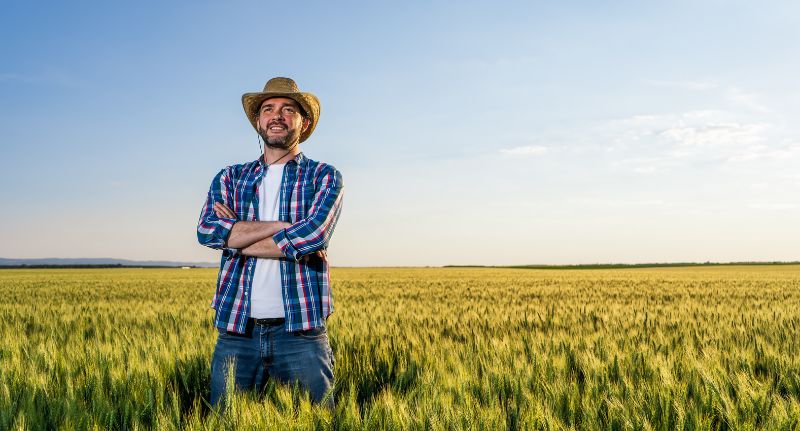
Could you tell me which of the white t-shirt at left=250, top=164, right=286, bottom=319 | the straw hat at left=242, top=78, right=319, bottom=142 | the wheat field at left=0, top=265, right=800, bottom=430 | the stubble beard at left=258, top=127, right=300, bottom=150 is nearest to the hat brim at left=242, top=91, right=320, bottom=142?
the straw hat at left=242, top=78, right=319, bottom=142

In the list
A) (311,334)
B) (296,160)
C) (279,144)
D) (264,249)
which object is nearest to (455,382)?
(311,334)

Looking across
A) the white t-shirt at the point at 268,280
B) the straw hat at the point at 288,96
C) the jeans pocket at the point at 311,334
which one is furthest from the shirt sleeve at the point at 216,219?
the jeans pocket at the point at 311,334

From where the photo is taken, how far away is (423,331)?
600cm

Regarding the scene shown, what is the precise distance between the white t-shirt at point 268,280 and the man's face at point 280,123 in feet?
Answer: 0.47

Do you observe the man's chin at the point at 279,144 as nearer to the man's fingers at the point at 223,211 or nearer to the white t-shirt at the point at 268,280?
the white t-shirt at the point at 268,280

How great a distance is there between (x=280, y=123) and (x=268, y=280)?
0.80 meters

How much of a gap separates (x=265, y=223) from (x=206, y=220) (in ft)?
1.19

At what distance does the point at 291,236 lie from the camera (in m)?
2.80

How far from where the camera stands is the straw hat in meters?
3.10

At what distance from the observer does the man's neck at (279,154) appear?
10.2 ft

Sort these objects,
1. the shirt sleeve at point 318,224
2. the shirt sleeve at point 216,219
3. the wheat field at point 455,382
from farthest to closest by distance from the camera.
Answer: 1. the shirt sleeve at point 216,219
2. the shirt sleeve at point 318,224
3. the wheat field at point 455,382

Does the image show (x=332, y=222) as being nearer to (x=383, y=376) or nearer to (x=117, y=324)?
(x=383, y=376)

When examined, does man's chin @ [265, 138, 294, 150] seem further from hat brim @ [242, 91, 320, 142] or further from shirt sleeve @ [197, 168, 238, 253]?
shirt sleeve @ [197, 168, 238, 253]

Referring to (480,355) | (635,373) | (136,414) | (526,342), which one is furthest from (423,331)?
(136,414)
